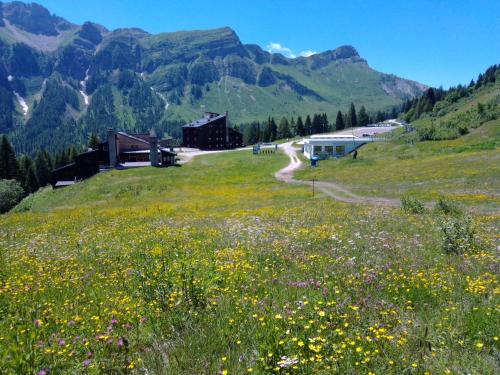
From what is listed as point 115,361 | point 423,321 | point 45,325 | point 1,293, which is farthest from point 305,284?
point 1,293

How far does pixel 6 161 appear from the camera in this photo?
9631 cm

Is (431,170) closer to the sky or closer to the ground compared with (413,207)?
closer to the sky

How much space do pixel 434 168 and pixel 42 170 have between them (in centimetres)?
11622

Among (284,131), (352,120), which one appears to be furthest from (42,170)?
(352,120)

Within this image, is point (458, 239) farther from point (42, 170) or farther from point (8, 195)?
point (42, 170)

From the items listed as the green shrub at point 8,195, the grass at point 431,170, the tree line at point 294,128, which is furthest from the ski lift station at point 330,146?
the green shrub at point 8,195

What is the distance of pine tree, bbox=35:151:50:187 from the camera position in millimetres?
114188

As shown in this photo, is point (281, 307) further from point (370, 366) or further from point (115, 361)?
point (115, 361)

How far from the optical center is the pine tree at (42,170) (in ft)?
375

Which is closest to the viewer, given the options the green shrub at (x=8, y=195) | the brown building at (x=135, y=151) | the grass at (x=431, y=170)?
the grass at (x=431, y=170)

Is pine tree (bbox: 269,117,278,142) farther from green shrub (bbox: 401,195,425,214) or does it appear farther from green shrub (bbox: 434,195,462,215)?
green shrub (bbox: 434,195,462,215)

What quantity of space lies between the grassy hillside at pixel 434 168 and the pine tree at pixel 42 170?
93567mm

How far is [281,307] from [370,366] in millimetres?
2175

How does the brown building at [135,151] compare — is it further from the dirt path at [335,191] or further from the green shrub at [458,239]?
the green shrub at [458,239]
